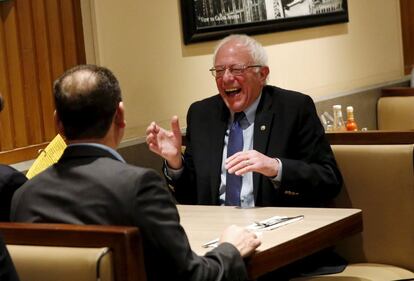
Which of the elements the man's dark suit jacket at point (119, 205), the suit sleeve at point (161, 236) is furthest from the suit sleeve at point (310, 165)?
the suit sleeve at point (161, 236)

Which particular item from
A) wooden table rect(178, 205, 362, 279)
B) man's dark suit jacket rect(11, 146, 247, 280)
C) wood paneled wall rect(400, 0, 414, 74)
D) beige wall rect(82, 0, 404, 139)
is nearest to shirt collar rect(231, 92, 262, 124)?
wooden table rect(178, 205, 362, 279)

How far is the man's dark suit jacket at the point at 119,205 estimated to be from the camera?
6.77 ft

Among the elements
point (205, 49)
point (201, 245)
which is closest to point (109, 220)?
point (201, 245)

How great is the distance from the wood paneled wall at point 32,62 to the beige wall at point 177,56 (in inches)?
5.1

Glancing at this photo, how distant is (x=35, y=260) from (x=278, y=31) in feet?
11.5

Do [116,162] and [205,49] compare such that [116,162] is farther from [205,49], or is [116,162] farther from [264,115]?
[205,49]

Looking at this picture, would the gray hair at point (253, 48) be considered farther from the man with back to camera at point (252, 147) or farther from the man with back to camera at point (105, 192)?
the man with back to camera at point (105, 192)

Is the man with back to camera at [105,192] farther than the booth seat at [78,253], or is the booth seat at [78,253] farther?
the man with back to camera at [105,192]

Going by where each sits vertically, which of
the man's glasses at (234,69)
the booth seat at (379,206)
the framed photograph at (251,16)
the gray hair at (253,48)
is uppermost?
the framed photograph at (251,16)

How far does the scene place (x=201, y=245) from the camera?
102 inches

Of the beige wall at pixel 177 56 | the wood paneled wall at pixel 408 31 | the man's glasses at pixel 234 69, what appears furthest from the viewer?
the wood paneled wall at pixel 408 31

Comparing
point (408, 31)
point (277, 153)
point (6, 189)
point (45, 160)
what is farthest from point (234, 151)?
point (408, 31)

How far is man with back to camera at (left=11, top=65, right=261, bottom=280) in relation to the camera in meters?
2.07

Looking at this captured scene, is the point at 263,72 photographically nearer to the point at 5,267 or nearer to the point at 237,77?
the point at 237,77
